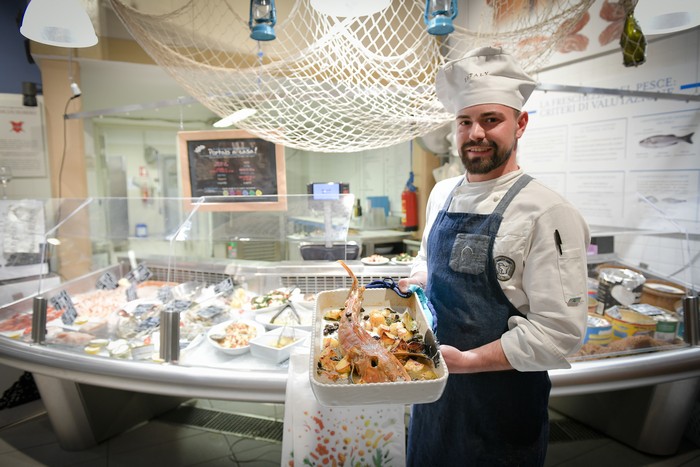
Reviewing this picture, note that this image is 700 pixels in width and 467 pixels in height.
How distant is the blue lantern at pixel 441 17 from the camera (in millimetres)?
1691

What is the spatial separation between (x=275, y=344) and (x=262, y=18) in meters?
1.55

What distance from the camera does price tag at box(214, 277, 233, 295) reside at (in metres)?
2.78

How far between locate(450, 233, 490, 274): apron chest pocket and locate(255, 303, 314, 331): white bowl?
3.90ft

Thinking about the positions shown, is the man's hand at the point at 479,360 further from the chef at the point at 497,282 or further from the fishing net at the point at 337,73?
the fishing net at the point at 337,73

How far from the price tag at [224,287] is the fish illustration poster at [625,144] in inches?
116

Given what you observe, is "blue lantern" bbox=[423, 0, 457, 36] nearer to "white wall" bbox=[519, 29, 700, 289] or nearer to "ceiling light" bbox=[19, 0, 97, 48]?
"ceiling light" bbox=[19, 0, 97, 48]

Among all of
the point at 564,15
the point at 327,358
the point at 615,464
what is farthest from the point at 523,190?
the point at 615,464

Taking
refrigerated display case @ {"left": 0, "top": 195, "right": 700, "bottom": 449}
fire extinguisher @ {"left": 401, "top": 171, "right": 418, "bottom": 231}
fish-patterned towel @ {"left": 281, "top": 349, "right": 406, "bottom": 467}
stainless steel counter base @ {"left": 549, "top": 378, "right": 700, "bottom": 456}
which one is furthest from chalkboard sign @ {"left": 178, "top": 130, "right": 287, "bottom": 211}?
fire extinguisher @ {"left": 401, "top": 171, "right": 418, "bottom": 231}

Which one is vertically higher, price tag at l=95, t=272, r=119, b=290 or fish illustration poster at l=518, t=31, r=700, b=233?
fish illustration poster at l=518, t=31, r=700, b=233

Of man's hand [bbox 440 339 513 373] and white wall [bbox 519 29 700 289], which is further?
white wall [bbox 519 29 700 289]

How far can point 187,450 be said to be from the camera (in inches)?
108

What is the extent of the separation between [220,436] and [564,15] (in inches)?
132

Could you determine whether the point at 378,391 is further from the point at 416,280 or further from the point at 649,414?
the point at 649,414

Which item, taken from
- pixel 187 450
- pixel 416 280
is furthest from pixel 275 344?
pixel 187 450
